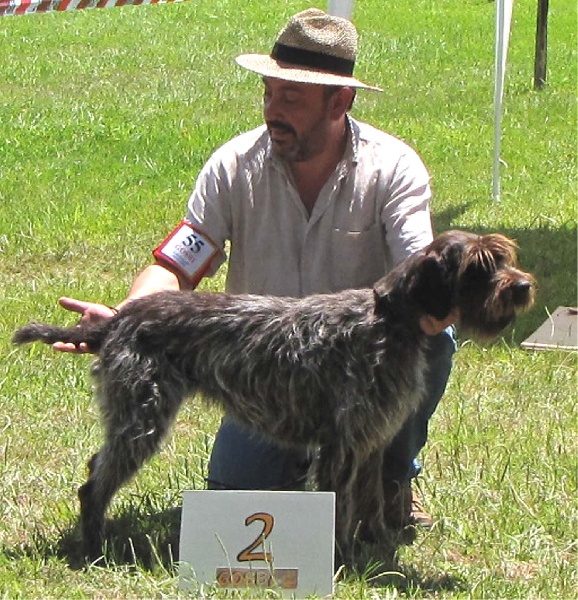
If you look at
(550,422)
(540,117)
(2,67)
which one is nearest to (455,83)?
(540,117)

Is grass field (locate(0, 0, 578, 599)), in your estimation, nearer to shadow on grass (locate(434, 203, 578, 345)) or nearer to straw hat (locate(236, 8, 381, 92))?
shadow on grass (locate(434, 203, 578, 345))

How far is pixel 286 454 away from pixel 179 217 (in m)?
4.80

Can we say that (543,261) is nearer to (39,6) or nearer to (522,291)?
(522,291)

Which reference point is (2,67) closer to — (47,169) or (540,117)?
(47,169)

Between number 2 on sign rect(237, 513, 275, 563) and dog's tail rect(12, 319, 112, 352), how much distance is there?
2.71 feet

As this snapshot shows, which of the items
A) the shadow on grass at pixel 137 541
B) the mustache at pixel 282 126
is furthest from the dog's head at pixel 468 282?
the shadow on grass at pixel 137 541

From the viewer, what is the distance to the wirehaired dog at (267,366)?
4078 millimetres

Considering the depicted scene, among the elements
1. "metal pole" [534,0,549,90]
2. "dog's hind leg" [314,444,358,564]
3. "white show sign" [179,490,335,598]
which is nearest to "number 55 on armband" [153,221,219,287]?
"dog's hind leg" [314,444,358,564]

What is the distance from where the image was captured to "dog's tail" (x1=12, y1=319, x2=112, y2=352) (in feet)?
13.4

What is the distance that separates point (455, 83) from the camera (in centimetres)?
1537

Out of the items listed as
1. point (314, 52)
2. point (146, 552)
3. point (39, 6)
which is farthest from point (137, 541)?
point (39, 6)

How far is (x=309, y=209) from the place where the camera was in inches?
177

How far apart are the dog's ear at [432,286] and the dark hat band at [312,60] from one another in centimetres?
88

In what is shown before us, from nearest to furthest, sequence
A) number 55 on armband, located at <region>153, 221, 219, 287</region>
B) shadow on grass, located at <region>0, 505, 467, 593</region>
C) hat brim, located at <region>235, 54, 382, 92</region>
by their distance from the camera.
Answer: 1. shadow on grass, located at <region>0, 505, 467, 593</region>
2. hat brim, located at <region>235, 54, 382, 92</region>
3. number 55 on armband, located at <region>153, 221, 219, 287</region>
